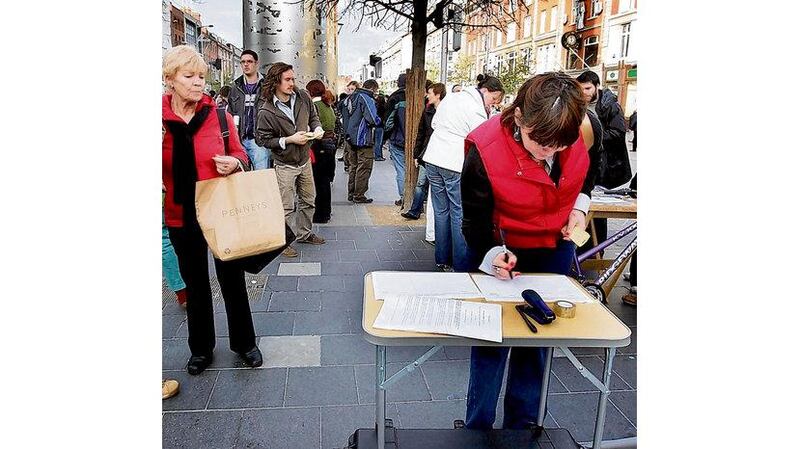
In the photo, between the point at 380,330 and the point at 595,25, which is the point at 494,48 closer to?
the point at 595,25

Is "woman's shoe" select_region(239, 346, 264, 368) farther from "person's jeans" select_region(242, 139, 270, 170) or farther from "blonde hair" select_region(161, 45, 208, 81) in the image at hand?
"person's jeans" select_region(242, 139, 270, 170)

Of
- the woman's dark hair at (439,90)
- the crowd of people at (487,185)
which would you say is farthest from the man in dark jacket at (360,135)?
the crowd of people at (487,185)

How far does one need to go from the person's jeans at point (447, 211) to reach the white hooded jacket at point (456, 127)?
0.29 feet

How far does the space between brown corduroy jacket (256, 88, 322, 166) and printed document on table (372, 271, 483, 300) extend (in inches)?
122

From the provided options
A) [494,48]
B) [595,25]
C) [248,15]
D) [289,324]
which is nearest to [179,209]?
[289,324]

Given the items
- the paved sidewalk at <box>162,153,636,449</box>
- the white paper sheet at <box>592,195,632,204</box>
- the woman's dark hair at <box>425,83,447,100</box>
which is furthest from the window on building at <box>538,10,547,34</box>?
the paved sidewalk at <box>162,153,636,449</box>

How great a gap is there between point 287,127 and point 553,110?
3456 millimetres

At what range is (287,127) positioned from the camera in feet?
16.4

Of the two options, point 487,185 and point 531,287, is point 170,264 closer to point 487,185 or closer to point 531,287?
point 487,185

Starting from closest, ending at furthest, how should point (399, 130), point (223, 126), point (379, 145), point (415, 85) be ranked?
1. point (223, 126)
2. point (415, 85)
3. point (399, 130)
4. point (379, 145)

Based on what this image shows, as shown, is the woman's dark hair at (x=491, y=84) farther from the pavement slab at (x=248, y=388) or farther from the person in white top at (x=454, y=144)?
the pavement slab at (x=248, y=388)

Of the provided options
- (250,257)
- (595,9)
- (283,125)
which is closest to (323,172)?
(283,125)

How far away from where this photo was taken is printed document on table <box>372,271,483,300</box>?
2.01 meters

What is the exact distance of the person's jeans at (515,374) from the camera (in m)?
2.28
